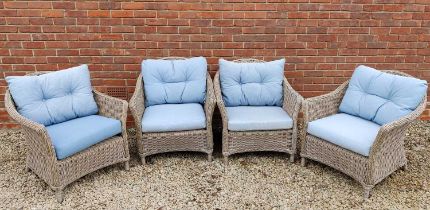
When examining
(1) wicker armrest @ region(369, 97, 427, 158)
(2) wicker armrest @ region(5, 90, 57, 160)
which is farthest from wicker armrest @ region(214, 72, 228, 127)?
(2) wicker armrest @ region(5, 90, 57, 160)

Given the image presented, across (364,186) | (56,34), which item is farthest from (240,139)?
(56,34)

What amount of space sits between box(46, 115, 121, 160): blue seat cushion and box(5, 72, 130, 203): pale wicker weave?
0.18ft

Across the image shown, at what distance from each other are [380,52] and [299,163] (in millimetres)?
1549

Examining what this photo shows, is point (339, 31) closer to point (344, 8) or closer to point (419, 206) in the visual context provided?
point (344, 8)

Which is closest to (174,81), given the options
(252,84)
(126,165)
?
(252,84)

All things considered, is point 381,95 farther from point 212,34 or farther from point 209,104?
point 212,34

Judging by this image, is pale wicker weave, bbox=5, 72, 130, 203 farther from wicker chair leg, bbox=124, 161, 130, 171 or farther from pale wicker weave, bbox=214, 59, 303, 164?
pale wicker weave, bbox=214, 59, 303, 164

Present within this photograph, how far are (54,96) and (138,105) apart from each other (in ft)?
2.31

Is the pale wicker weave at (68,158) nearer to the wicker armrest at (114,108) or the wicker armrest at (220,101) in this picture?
the wicker armrest at (114,108)

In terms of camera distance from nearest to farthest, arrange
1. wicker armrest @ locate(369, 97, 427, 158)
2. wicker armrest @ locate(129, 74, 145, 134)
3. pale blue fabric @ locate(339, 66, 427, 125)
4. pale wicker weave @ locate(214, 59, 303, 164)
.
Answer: wicker armrest @ locate(369, 97, 427, 158) → pale blue fabric @ locate(339, 66, 427, 125) → wicker armrest @ locate(129, 74, 145, 134) → pale wicker weave @ locate(214, 59, 303, 164)

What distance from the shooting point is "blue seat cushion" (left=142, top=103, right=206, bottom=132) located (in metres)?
3.59

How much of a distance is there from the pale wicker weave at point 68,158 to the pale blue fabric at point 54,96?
0.09m

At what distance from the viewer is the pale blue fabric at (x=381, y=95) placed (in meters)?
3.37

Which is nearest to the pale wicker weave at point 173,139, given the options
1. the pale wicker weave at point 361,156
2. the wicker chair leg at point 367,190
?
the pale wicker weave at point 361,156
